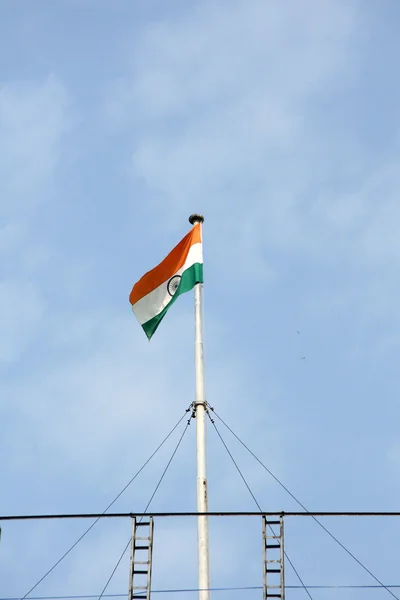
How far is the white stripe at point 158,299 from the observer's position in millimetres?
29328

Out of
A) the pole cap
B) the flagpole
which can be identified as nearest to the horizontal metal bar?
the flagpole

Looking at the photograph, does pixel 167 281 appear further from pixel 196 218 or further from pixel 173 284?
pixel 196 218

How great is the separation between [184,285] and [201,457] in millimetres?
6029

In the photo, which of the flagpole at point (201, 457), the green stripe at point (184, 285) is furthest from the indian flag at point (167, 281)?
the flagpole at point (201, 457)

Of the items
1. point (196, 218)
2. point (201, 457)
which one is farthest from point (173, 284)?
point (201, 457)

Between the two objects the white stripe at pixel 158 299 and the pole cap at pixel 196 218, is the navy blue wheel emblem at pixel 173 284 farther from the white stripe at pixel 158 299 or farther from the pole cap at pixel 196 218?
the pole cap at pixel 196 218

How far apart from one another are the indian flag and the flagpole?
66 centimetres

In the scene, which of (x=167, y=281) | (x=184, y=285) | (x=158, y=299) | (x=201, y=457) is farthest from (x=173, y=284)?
(x=201, y=457)

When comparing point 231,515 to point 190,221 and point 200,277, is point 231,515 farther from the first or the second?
point 190,221

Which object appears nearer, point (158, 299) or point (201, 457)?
point (201, 457)

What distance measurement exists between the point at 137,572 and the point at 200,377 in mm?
6032

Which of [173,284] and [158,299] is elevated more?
[173,284]

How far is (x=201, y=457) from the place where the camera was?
25016mm

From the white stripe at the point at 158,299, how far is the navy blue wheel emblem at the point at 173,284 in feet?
0.30
